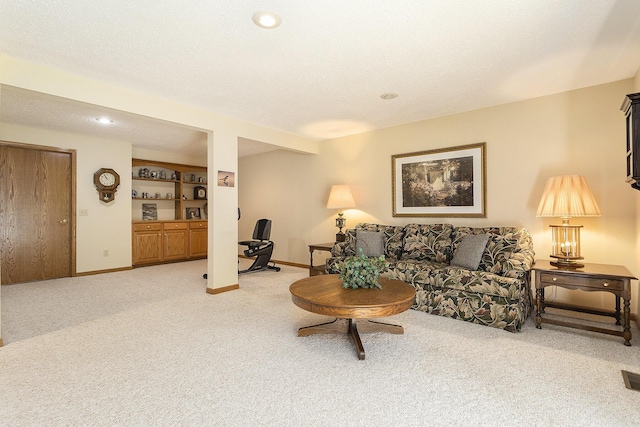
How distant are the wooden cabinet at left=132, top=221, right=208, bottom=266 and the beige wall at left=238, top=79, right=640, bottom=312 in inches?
121

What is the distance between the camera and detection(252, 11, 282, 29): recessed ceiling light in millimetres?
2061

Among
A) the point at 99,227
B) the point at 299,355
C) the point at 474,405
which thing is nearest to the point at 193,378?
the point at 299,355

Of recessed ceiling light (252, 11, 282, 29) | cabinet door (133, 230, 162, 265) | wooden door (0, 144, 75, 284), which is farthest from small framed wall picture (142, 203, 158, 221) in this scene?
recessed ceiling light (252, 11, 282, 29)

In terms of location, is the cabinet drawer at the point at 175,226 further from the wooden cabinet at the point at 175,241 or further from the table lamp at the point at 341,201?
the table lamp at the point at 341,201

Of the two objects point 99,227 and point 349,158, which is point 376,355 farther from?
point 99,227

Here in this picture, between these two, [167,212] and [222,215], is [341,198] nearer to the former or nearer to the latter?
[222,215]

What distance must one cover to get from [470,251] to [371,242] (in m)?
1.28

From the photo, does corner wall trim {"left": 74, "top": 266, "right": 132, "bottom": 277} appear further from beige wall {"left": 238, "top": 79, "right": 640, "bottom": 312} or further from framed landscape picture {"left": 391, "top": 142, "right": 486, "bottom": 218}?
framed landscape picture {"left": 391, "top": 142, "right": 486, "bottom": 218}

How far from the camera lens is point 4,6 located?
201 cm

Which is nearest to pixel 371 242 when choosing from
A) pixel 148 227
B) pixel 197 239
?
pixel 197 239

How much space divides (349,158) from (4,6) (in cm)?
422

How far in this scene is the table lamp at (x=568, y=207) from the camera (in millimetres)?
2932

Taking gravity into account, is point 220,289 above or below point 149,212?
below

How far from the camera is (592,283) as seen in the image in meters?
2.71
